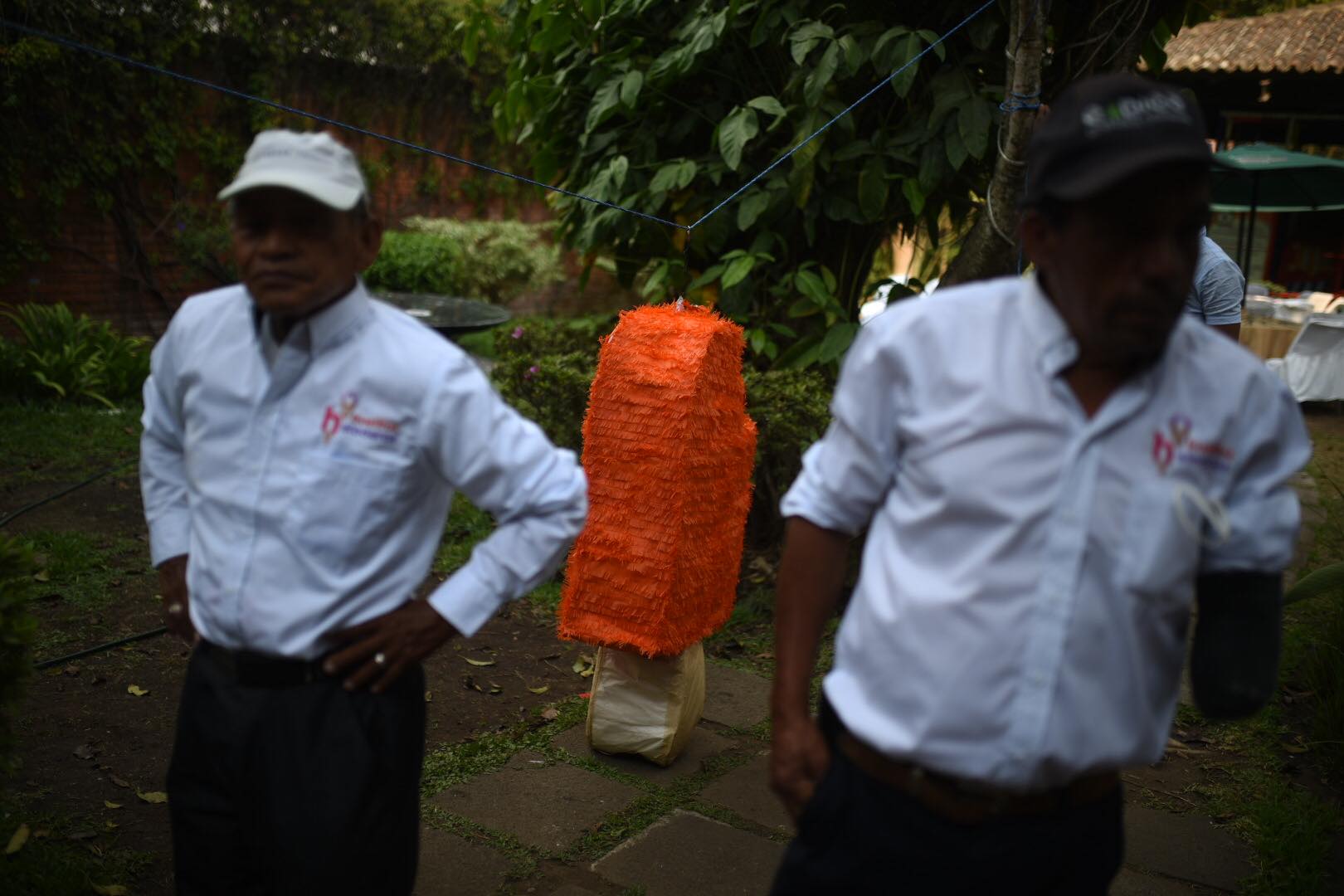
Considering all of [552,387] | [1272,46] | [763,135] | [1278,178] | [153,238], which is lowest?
[153,238]

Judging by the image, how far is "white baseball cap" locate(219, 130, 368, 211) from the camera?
1.88 meters

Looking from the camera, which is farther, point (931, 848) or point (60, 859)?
point (60, 859)

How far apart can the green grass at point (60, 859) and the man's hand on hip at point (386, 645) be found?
1.47m

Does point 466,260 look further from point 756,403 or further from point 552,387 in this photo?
point 756,403

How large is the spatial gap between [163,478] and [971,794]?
5.37 feet

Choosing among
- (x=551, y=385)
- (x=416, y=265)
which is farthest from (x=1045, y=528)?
(x=416, y=265)

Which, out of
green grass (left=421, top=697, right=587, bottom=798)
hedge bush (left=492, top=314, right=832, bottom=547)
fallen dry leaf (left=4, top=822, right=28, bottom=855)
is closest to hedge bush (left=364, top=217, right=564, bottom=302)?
hedge bush (left=492, top=314, right=832, bottom=547)

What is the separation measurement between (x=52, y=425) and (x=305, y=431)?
663 centimetres

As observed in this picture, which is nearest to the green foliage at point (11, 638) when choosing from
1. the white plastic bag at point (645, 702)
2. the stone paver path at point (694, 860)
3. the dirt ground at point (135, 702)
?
the dirt ground at point (135, 702)

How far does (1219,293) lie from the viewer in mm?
4406

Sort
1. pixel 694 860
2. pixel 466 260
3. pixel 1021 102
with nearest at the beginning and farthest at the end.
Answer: pixel 694 860, pixel 1021 102, pixel 466 260

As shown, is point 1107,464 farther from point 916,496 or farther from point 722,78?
point 722,78

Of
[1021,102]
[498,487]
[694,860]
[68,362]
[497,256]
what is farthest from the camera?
[497,256]

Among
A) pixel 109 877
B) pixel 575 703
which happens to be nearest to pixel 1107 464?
pixel 109 877
